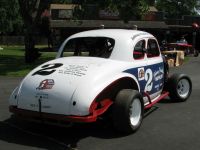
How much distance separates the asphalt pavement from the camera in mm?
7090

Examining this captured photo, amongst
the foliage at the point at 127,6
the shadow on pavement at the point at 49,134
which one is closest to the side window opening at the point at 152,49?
the shadow on pavement at the point at 49,134

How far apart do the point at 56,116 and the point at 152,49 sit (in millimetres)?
3442

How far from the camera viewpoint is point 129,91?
7.89 meters

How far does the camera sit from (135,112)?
8023 millimetres

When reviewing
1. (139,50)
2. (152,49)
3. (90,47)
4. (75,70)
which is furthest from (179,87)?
(75,70)

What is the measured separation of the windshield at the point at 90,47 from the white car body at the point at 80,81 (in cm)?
12

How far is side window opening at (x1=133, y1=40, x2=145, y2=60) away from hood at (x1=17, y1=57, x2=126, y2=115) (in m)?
1.03

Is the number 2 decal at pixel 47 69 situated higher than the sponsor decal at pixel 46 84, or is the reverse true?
the number 2 decal at pixel 47 69

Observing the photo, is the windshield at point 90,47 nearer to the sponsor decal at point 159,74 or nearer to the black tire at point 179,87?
the sponsor decal at point 159,74

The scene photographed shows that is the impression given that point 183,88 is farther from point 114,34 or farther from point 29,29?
point 29,29

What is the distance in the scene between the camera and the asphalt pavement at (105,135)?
709 cm

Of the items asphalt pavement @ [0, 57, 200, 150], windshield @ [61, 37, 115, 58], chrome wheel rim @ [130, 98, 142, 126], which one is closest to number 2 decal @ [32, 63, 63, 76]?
windshield @ [61, 37, 115, 58]

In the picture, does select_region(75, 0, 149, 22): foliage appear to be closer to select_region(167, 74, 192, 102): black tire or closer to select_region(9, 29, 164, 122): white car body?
select_region(167, 74, 192, 102): black tire

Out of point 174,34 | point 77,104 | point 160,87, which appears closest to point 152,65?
point 160,87
